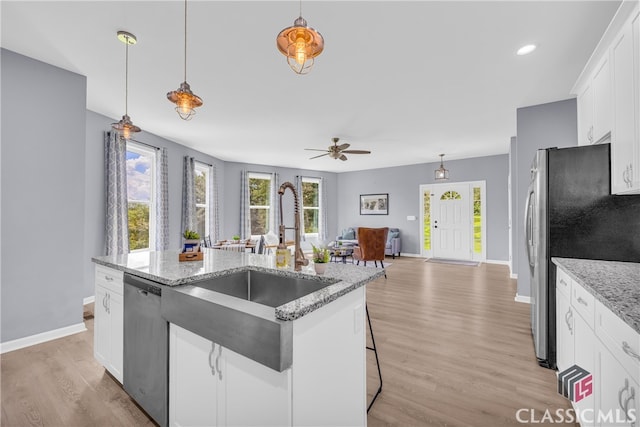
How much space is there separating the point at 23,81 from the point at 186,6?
196 cm

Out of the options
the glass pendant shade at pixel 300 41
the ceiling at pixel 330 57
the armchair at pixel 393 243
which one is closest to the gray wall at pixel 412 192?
the armchair at pixel 393 243

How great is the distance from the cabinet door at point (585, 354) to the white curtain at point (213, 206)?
6.11 m

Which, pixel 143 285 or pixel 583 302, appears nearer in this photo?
pixel 583 302

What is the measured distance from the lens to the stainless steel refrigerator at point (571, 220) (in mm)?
2041

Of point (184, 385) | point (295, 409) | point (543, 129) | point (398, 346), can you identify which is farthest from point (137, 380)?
point (543, 129)

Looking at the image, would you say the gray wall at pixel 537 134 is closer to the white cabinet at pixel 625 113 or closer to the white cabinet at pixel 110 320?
the white cabinet at pixel 625 113

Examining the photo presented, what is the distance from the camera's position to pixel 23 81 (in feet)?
8.59

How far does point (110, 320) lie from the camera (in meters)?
2.05

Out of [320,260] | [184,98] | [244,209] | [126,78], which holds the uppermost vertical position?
[126,78]

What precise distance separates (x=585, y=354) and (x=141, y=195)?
563 cm

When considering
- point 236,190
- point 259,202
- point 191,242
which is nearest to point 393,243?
point 259,202

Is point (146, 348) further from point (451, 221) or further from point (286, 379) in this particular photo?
point (451, 221)

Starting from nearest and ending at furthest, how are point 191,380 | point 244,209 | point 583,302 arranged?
point 191,380
point 583,302
point 244,209

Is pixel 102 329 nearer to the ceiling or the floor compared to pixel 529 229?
nearer to the floor
